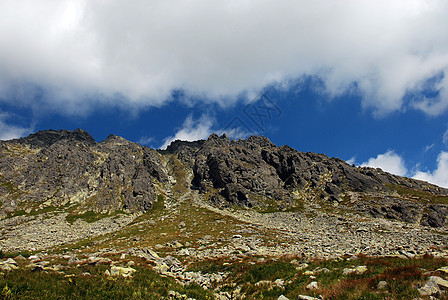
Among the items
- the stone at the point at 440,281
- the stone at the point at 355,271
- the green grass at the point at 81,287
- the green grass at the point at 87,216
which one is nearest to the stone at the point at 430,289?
the stone at the point at 440,281

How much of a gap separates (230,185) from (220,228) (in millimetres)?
76916

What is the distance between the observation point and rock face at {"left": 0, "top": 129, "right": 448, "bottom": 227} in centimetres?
12306

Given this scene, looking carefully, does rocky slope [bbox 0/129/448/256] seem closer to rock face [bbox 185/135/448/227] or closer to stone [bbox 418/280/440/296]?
rock face [bbox 185/135/448/227]

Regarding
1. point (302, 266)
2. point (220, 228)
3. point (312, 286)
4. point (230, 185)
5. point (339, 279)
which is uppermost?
point (230, 185)

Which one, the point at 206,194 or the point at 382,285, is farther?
the point at 206,194

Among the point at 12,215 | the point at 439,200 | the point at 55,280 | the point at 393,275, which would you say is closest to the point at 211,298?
the point at 55,280

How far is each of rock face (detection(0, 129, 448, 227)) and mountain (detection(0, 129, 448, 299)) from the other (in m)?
0.94

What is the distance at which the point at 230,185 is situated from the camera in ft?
489

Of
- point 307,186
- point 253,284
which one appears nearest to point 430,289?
point 253,284

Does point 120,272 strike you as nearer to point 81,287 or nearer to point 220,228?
point 81,287

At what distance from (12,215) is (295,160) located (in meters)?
183

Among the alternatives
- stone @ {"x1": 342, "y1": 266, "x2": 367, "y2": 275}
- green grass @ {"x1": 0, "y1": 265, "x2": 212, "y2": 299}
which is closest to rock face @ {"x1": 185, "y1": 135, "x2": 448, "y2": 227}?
stone @ {"x1": 342, "y1": 266, "x2": 367, "y2": 275}

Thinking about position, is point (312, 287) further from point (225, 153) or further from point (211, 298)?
point (225, 153)

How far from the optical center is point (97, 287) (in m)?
13.6
